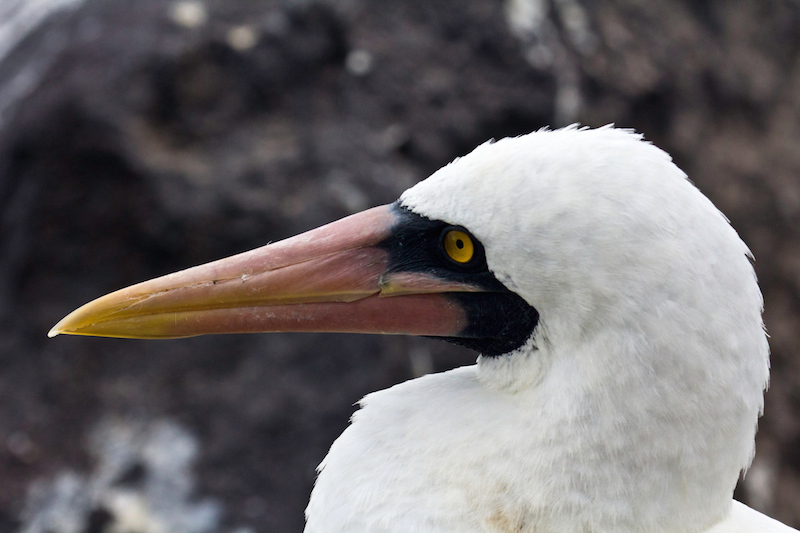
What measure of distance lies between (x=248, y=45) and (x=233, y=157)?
0.57 metres

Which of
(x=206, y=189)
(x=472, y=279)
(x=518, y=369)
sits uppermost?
(x=472, y=279)

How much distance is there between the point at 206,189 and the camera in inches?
140

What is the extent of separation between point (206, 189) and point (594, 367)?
99.3 inches

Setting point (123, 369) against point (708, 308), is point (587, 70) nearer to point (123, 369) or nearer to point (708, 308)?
point (123, 369)

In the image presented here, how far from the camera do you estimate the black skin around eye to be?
1643 millimetres

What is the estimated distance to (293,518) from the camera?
3.39 m

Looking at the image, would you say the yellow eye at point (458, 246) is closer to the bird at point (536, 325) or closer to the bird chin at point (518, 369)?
the bird at point (536, 325)

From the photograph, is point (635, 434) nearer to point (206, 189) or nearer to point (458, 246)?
point (458, 246)

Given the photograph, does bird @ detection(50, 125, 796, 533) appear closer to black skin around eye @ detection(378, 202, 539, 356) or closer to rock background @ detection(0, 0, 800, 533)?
black skin around eye @ detection(378, 202, 539, 356)

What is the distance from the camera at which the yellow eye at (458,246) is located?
1.65 m

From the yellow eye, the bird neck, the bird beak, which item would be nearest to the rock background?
the bird beak

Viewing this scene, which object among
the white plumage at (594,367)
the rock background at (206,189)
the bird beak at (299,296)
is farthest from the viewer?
the rock background at (206,189)

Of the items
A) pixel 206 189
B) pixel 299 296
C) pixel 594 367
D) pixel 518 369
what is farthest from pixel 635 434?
pixel 206 189

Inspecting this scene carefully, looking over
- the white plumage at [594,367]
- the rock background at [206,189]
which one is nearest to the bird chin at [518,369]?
the white plumage at [594,367]
